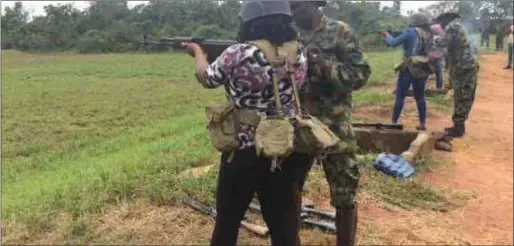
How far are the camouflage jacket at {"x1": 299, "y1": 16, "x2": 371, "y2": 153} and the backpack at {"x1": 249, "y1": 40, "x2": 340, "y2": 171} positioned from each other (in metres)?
0.39

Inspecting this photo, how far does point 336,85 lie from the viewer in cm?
266

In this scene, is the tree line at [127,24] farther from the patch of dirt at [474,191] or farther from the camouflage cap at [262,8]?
the camouflage cap at [262,8]

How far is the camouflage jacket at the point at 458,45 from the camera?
6.26 metres

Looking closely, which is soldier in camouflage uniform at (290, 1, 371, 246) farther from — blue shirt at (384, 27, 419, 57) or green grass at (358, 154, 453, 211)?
Result: blue shirt at (384, 27, 419, 57)

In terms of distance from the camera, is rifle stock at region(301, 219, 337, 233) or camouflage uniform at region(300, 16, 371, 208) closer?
camouflage uniform at region(300, 16, 371, 208)

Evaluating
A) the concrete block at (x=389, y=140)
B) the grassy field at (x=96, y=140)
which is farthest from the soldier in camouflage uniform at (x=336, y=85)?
the concrete block at (x=389, y=140)

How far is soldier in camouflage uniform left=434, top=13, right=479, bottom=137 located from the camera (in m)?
6.27

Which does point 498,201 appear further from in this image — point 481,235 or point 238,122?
point 238,122

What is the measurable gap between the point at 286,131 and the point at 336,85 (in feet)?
2.12

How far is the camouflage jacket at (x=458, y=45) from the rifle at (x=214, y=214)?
12.0ft

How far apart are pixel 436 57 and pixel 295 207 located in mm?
4812

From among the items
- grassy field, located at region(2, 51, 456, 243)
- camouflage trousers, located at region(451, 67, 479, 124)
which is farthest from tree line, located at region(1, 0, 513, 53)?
grassy field, located at region(2, 51, 456, 243)

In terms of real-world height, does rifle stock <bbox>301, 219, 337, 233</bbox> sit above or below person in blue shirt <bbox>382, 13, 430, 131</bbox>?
below

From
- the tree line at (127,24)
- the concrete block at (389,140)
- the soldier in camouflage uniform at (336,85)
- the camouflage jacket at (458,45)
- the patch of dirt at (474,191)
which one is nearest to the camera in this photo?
the soldier in camouflage uniform at (336,85)
